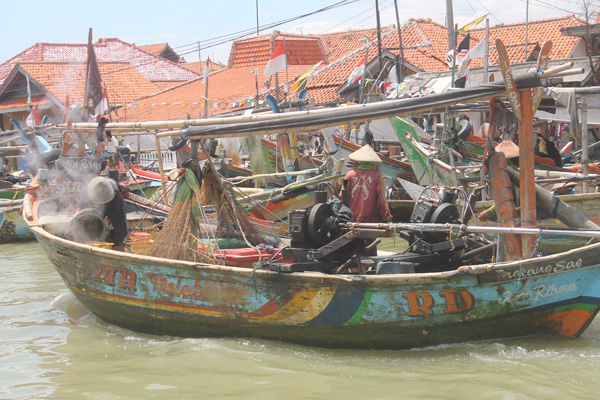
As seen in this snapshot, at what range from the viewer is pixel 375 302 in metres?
5.23

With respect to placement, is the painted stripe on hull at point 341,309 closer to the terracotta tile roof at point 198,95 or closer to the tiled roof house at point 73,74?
the terracotta tile roof at point 198,95

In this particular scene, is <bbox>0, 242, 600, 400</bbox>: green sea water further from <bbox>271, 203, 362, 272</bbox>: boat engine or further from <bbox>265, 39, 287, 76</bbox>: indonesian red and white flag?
<bbox>265, 39, 287, 76</bbox>: indonesian red and white flag

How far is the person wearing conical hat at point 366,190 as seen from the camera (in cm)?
708

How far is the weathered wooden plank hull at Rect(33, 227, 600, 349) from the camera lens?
500cm

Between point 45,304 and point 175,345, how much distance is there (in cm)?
291

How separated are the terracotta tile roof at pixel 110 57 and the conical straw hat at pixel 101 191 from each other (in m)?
23.3

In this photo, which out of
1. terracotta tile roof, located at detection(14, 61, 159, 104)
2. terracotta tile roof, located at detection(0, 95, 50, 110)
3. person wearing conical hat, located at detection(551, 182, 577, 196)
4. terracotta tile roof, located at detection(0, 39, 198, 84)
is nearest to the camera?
person wearing conical hat, located at detection(551, 182, 577, 196)

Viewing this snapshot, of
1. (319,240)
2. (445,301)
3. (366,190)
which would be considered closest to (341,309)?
(319,240)

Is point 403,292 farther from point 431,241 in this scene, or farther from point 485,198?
point 485,198

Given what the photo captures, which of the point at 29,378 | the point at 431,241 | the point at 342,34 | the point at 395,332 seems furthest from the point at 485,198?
the point at 342,34

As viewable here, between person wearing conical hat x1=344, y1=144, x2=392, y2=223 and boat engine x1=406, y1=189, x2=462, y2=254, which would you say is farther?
person wearing conical hat x1=344, y1=144, x2=392, y2=223

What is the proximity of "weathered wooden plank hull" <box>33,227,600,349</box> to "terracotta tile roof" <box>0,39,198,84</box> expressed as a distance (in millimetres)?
24988

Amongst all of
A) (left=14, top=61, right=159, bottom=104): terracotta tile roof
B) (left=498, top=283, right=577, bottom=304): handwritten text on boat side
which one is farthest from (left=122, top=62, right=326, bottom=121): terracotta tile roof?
(left=498, top=283, right=577, bottom=304): handwritten text on boat side

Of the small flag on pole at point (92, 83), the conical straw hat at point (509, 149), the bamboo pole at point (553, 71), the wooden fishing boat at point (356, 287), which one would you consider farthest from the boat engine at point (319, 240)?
the small flag on pole at point (92, 83)
